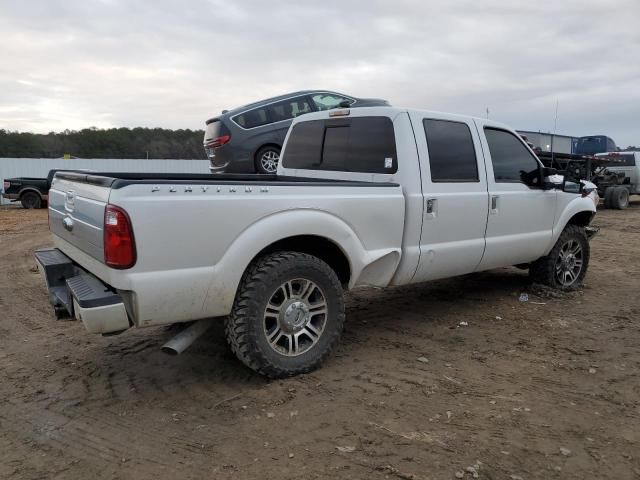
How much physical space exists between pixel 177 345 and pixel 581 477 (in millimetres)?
2389

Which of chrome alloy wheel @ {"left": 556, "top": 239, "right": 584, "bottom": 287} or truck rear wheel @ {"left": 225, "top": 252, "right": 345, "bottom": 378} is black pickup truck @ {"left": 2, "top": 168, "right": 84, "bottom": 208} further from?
truck rear wheel @ {"left": 225, "top": 252, "right": 345, "bottom": 378}

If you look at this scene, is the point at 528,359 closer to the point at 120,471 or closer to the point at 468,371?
the point at 468,371

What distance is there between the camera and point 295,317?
3752 millimetres

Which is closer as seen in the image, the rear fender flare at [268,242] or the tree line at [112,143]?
the rear fender flare at [268,242]

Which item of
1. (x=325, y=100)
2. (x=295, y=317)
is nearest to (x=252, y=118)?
(x=325, y=100)

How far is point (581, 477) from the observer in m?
2.63

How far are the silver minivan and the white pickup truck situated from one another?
3.33 meters

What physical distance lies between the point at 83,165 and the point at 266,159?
21.4 meters

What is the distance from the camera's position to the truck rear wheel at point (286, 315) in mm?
3488

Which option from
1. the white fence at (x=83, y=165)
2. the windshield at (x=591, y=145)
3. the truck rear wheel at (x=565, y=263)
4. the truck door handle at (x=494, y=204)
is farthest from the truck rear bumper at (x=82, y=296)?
the windshield at (x=591, y=145)

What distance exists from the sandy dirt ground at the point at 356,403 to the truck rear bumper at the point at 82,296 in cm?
62

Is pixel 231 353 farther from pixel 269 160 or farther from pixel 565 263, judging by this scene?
pixel 269 160

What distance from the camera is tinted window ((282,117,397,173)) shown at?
447 centimetres

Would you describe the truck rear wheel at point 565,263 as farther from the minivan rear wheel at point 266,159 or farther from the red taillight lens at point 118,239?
the red taillight lens at point 118,239
